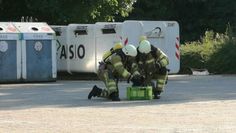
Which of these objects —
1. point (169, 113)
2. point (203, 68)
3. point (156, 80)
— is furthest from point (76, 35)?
point (169, 113)

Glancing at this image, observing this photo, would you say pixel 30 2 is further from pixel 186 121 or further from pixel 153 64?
pixel 186 121

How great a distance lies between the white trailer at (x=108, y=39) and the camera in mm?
22891

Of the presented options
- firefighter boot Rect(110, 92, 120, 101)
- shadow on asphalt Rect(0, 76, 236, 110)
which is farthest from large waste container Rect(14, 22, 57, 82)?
firefighter boot Rect(110, 92, 120, 101)

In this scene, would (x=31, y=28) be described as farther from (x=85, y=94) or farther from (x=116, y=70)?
(x=116, y=70)

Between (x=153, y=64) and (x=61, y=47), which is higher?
(x=61, y=47)

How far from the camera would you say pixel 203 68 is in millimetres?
27672

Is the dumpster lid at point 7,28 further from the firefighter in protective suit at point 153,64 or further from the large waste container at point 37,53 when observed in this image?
the firefighter in protective suit at point 153,64

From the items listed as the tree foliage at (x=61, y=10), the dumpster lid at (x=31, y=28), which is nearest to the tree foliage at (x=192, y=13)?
the tree foliage at (x=61, y=10)

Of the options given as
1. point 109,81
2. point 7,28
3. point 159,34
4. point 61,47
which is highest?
point 7,28

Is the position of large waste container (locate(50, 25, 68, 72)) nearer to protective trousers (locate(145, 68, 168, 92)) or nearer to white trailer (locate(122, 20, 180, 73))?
white trailer (locate(122, 20, 180, 73))

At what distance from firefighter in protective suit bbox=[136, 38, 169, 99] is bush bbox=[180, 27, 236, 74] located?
1075 cm

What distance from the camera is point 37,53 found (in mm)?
22906

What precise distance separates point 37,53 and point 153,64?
7.34 metres

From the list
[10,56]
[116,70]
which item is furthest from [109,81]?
[10,56]
